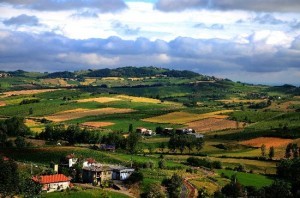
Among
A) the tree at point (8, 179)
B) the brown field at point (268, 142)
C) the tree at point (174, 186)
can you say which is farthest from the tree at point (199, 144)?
the tree at point (8, 179)

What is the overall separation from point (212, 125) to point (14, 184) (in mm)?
98530

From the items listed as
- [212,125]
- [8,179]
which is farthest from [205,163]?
[212,125]

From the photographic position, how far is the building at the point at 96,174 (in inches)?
3386

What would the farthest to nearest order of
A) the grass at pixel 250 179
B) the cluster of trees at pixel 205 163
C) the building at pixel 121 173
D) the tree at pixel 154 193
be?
the cluster of trees at pixel 205 163 < the grass at pixel 250 179 < the building at pixel 121 173 < the tree at pixel 154 193

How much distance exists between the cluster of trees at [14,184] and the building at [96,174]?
13.6 m

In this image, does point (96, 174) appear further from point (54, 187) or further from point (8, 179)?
point (8, 179)

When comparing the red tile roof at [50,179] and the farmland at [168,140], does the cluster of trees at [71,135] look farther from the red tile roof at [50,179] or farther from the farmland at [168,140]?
the red tile roof at [50,179]

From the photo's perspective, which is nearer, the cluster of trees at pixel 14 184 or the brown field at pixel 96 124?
the cluster of trees at pixel 14 184

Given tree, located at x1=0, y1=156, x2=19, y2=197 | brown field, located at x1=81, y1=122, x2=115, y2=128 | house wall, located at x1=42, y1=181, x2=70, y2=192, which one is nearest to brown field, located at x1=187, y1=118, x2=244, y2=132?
brown field, located at x1=81, y1=122, x2=115, y2=128

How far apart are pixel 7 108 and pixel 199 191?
5063 inches

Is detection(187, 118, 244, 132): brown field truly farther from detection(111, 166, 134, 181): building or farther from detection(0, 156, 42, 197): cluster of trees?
detection(0, 156, 42, 197): cluster of trees

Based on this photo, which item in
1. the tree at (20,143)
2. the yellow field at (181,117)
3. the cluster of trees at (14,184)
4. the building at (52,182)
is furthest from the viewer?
the yellow field at (181,117)

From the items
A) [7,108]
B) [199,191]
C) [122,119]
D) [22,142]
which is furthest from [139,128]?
[199,191]

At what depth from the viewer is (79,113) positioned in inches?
7279
